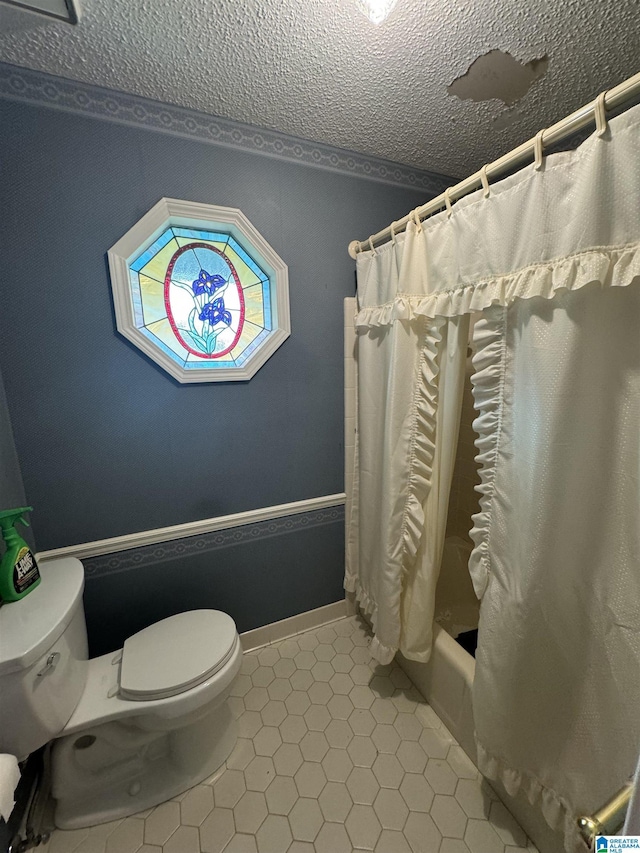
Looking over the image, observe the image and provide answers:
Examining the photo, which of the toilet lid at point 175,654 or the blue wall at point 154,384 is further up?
the blue wall at point 154,384

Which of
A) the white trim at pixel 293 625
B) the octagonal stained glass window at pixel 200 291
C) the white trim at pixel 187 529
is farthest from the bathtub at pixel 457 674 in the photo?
the octagonal stained glass window at pixel 200 291

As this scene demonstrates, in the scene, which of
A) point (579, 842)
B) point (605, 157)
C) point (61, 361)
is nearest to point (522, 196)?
point (605, 157)

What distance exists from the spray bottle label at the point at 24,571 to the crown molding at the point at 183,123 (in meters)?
1.30

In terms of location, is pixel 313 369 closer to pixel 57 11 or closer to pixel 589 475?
pixel 589 475

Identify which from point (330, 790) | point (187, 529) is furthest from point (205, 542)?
point (330, 790)

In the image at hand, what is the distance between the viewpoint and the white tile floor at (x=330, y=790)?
98cm

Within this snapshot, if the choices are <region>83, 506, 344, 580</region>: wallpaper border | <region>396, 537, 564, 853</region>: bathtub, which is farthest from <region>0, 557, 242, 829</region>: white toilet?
<region>396, 537, 564, 853</region>: bathtub

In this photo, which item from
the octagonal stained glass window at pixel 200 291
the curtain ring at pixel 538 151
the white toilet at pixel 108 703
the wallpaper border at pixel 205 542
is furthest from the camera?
the wallpaper border at pixel 205 542

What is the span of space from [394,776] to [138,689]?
2.87ft

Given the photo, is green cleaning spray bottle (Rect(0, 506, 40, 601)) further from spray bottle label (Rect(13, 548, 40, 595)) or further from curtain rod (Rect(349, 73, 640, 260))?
curtain rod (Rect(349, 73, 640, 260))

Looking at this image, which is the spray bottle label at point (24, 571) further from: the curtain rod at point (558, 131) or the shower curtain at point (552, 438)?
the curtain rod at point (558, 131)

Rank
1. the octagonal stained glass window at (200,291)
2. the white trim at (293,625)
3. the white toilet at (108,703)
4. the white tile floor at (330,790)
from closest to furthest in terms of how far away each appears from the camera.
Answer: the white toilet at (108,703) < the white tile floor at (330,790) < the octagonal stained glass window at (200,291) < the white trim at (293,625)

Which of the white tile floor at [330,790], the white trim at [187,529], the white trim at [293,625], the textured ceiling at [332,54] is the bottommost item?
the white tile floor at [330,790]

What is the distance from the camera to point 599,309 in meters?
0.70
